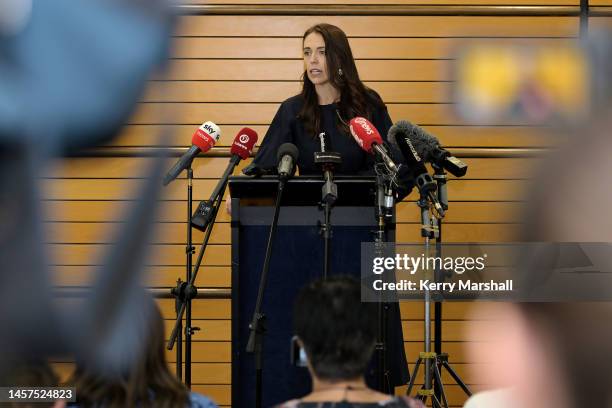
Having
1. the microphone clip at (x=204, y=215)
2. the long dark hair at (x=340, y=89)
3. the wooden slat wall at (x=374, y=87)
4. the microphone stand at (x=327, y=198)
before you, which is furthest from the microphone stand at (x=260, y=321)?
the wooden slat wall at (x=374, y=87)

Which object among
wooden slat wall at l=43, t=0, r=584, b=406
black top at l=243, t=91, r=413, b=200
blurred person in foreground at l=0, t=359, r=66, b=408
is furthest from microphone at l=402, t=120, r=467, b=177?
blurred person in foreground at l=0, t=359, r=66, b=408

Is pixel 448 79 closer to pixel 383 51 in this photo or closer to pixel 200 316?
pixel 383 51

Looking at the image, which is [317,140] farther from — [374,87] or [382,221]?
[374,87]

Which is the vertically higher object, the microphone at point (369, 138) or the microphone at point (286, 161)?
the microphone at point (369, 138)

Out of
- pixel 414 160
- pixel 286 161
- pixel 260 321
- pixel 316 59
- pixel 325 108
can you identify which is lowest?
pixel 260 321

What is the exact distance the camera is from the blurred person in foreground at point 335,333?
1.86 meters

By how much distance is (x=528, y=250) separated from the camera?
426 mm

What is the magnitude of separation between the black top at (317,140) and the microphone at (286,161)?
721 mm

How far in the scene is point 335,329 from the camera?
191cm

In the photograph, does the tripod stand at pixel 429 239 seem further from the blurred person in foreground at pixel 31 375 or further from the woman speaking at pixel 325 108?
the blurred person in foreground at pixel 31 375

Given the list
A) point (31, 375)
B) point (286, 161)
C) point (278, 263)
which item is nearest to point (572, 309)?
point (31, 375)

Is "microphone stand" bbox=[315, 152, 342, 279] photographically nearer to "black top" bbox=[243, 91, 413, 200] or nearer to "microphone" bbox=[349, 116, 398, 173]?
"microphone" bbox=[349, 116, 398, 173]

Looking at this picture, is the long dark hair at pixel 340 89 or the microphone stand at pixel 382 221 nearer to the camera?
the microphone stand at pixel 382 221

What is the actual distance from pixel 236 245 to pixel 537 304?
305cm
